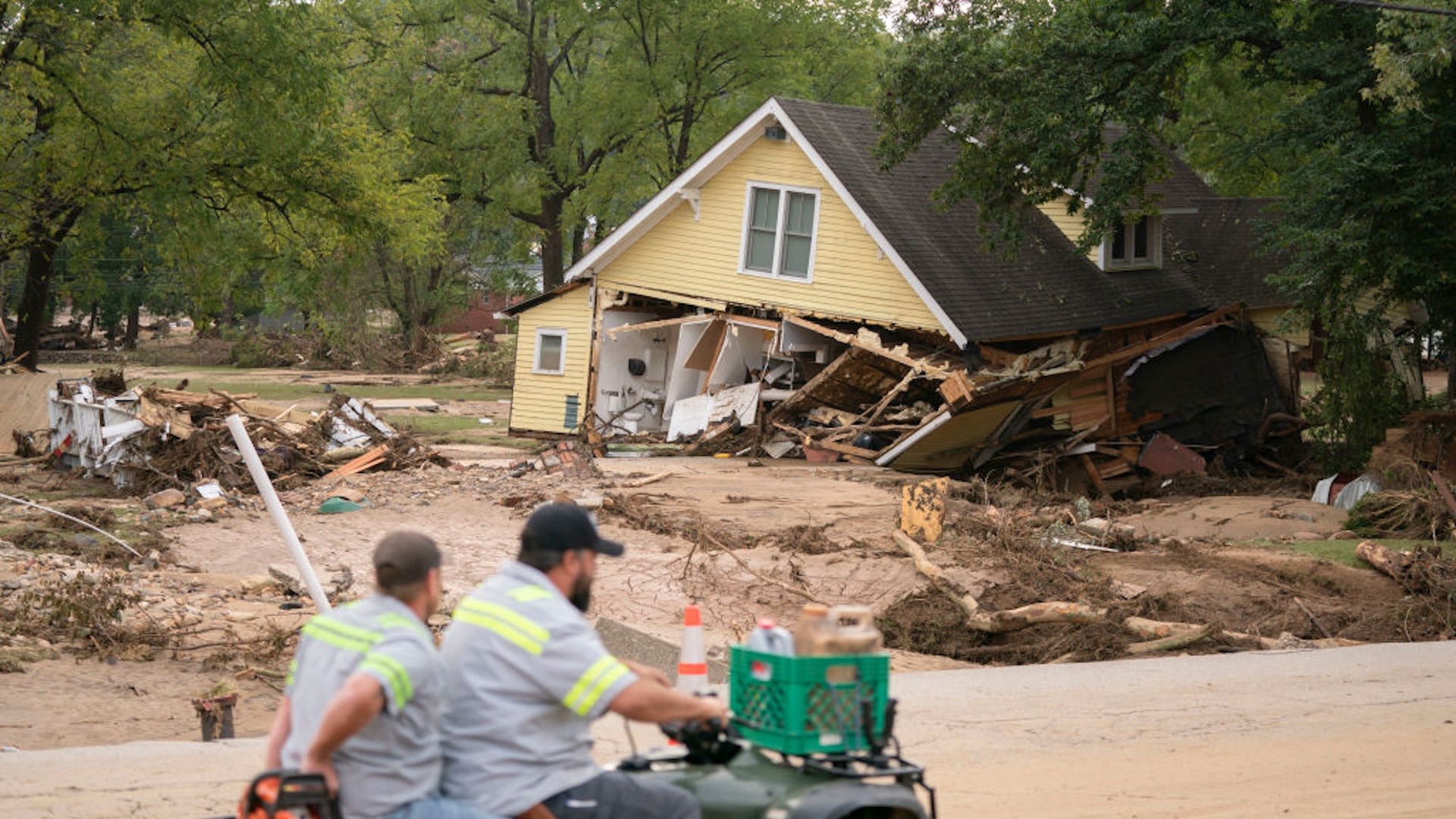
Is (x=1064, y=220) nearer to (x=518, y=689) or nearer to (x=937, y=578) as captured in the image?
(x=937, y=578)

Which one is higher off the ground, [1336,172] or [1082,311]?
Answer: [1336,172]

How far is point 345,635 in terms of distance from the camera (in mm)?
4367

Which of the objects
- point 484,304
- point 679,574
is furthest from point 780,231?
point 484,304

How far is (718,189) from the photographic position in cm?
2825

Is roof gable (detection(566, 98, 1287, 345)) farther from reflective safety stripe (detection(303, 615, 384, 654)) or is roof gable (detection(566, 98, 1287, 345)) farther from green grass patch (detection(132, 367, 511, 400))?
reflective safety stripe (detection(303, 615, 384, 654))

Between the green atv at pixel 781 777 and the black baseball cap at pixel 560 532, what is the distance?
0.81 metres

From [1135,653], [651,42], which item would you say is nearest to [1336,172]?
[1135,653]

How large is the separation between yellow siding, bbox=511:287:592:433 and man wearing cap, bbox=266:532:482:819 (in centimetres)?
2584

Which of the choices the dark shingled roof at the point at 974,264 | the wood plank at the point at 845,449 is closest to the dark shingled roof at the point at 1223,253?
the dark shingled roof at the point at 974,264

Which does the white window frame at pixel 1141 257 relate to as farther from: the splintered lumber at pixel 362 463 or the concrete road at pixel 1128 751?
the concrete road at pixel 1128 751

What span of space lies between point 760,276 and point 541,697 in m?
23.3

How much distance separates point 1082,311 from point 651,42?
20.3m

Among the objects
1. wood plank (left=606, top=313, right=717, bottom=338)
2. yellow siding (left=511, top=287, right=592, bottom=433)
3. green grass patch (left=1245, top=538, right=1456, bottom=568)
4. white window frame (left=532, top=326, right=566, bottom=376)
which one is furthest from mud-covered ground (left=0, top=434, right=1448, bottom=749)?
white window frame (left=532, top=326, right=566, bottom=376)

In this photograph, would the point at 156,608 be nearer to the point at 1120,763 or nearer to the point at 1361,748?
the point at 1120,763
